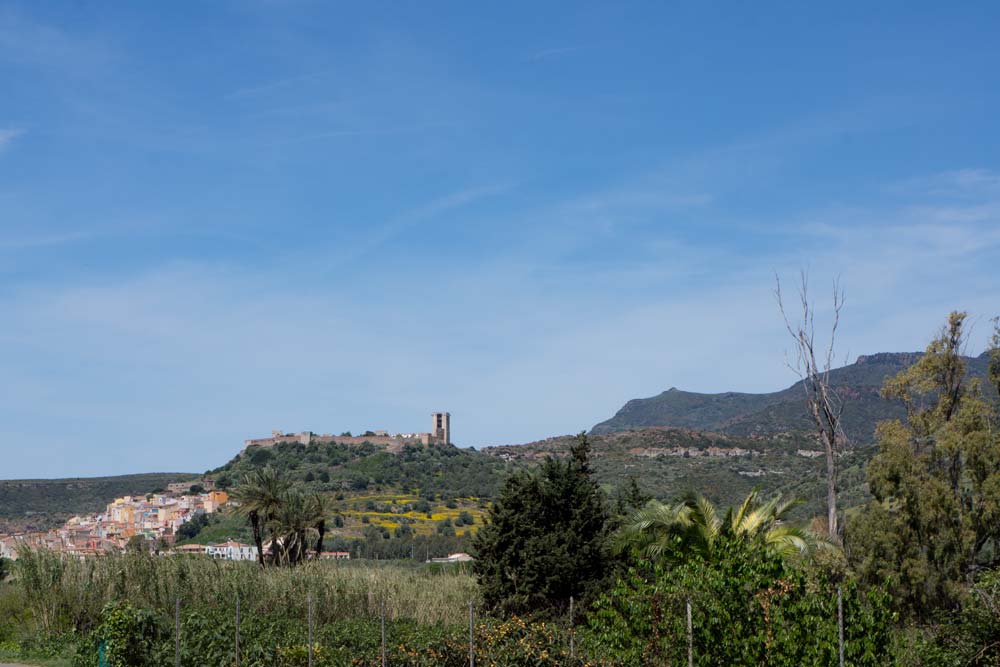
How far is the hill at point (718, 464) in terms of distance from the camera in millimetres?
71425

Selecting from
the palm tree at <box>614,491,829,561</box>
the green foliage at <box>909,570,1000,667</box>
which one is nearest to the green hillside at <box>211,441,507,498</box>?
the palm tree at <box>614,491,829,561</box>

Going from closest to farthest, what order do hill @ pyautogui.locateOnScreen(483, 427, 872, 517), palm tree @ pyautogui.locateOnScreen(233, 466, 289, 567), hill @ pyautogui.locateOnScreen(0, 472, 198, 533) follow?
palm tree @ pyautogui.locateOnScreen(233, 466, 289, 567) → hill @ pyautogui.locateOnScreen(483, 427, 872, 517) → hill @ pyautogui.locateOnScreen(0, 472, 198, 533)

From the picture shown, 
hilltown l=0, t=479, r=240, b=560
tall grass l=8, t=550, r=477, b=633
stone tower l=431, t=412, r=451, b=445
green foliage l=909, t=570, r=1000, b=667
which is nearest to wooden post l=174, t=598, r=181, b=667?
tall grass l=8, t=550, r=477, b=633

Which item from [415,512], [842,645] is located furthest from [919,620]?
[415,512]

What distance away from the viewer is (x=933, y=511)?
2748 cm

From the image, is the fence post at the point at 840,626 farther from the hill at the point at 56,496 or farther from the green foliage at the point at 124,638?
the hill at the point at 56,496

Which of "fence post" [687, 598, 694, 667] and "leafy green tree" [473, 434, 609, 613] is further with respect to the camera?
"leafy green tree" [473, 434, 609, 613]

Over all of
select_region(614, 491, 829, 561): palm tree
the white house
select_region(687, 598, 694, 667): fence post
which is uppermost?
select_region(614, 491, 829, 561): palm tree

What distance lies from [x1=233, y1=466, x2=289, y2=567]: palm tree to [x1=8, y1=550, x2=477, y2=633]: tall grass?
15.0 m

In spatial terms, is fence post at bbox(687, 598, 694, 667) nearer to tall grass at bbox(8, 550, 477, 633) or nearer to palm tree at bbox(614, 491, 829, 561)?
palm tree at bbox(614, 491, 829, 561)

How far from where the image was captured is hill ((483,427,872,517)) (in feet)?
234

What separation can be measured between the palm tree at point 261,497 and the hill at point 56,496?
7583cm

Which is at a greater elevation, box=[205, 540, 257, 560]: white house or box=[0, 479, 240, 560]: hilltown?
box=[0, 479, 240, 560]: hilltown

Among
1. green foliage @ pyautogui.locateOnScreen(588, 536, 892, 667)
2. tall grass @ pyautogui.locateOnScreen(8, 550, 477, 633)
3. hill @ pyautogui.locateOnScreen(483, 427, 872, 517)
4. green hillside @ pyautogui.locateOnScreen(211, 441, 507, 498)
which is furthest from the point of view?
green hillside @ pyautogui.locateOnScreen(211, 441, 507, 498)
